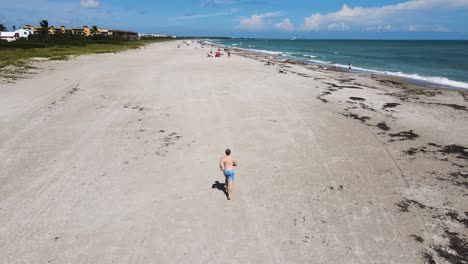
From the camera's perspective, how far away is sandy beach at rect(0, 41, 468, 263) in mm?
7984

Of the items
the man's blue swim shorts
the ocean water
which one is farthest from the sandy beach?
the ocean water

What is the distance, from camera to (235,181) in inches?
442

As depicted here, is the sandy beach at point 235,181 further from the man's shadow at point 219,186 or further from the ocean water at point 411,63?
the ocean water at point 411,63

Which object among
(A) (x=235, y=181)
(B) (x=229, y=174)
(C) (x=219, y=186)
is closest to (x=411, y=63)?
(A) (x=235, y=181)

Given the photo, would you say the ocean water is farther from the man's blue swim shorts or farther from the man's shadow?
the man's blue swim shorts

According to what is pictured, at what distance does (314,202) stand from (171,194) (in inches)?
168

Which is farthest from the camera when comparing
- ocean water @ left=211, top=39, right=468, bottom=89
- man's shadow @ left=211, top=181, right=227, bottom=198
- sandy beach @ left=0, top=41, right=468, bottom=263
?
ocean water @ left=211, top=39, right=468, bottom=89

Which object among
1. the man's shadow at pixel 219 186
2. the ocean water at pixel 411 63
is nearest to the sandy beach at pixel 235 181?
the man's shadow at pixel 219 186

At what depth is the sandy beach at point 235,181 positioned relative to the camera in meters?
7.98

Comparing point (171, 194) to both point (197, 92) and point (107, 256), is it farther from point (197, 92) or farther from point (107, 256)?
point (197, 92)

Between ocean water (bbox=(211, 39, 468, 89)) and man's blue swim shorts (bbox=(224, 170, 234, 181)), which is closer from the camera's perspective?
man's blue swim shorts (bbox=(224, 170, 234, 181))

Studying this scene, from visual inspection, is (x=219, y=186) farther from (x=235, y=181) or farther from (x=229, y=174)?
(x=229, y=174)

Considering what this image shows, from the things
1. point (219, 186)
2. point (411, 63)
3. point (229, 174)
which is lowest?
point (219, 186)

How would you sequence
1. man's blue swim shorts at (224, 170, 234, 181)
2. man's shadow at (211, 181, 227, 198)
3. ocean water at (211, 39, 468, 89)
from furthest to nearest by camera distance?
ocean water at (211, 39, 468, 89)
man's shadow at (211, 181, 227, 198)
man's blue swim shorts at (224, 170, 234, 181)
